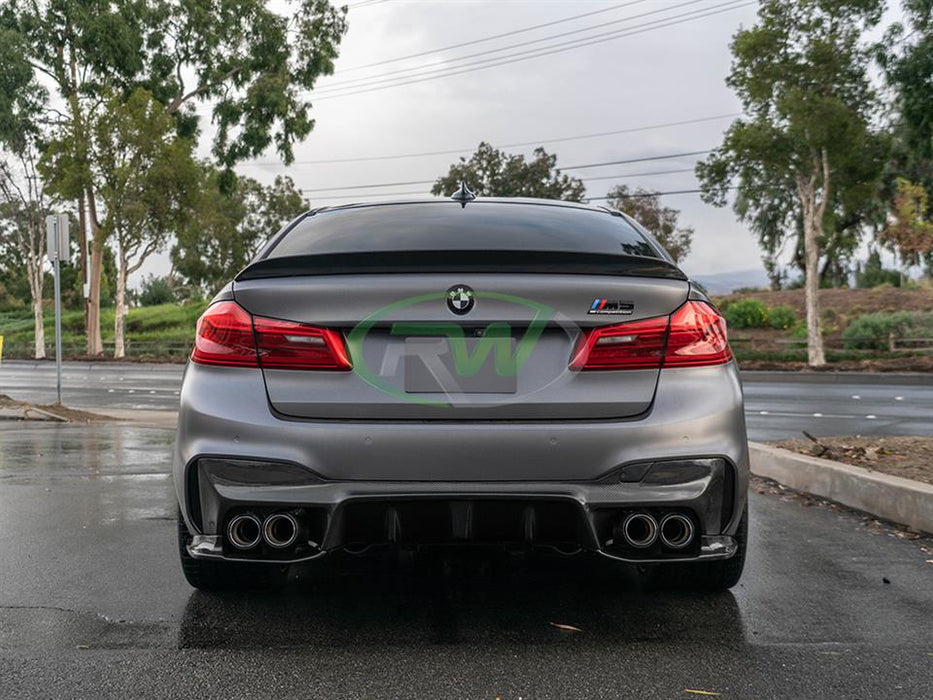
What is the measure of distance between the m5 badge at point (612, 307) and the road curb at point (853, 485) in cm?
275

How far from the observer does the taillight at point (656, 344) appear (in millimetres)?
3197

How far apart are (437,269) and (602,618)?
144 cm

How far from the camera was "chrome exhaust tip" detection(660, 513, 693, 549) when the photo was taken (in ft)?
10.6

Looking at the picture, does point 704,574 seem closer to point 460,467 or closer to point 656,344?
point 656,344

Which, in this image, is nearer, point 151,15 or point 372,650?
point 372,650

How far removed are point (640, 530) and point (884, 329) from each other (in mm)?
31689

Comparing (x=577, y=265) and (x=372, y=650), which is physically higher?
(x=577, y=265)

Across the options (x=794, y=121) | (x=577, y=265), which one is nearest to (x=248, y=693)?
(x=577, y=265)

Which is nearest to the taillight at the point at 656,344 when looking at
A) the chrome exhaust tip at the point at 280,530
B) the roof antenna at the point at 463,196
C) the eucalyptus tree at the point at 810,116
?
the chrome exhaust tip at the point at 280,530

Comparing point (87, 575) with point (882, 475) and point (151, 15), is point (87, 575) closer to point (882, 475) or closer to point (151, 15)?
point (882, 475)

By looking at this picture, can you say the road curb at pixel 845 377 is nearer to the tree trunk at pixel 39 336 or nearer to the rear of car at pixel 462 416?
the rear of car at pixel 462 416

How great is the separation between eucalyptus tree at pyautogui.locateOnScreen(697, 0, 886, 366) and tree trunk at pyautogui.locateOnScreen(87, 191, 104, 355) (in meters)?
24.9

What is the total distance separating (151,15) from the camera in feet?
129

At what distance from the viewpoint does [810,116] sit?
28.1m
